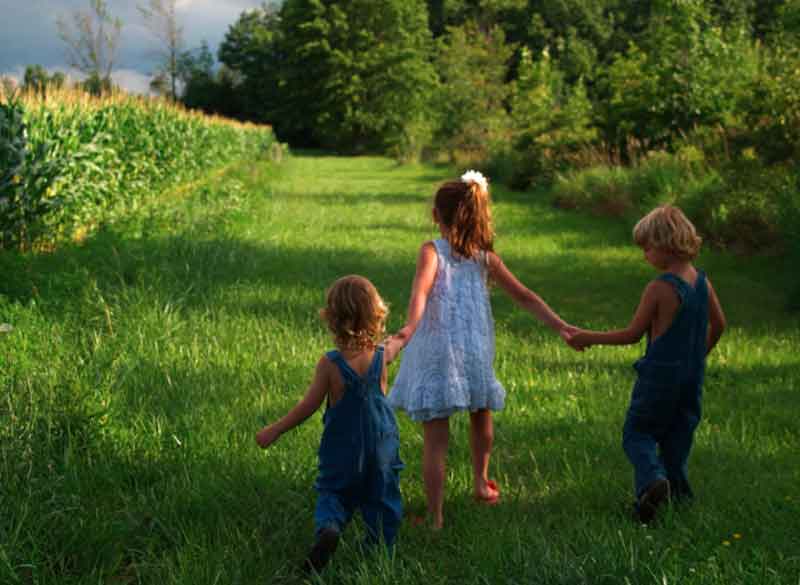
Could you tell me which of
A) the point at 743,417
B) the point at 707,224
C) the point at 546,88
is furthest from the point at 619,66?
the point at 743,417

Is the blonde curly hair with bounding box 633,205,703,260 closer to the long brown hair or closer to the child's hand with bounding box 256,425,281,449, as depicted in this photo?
the long brown hair

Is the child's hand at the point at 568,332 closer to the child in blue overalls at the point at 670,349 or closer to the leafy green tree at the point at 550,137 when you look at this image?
the child in blue overalls at the point at 670,349

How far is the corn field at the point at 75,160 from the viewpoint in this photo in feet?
30.2

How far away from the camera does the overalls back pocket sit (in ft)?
11.8

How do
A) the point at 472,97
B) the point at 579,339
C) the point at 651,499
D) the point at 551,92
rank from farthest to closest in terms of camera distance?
the point at 472,97
the point at 551,92
the point at 579,339
the point at 651,499

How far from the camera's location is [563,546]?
3.05m

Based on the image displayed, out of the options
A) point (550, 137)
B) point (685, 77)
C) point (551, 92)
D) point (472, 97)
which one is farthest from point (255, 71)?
point (685, 77)

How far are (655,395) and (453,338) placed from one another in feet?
2.75

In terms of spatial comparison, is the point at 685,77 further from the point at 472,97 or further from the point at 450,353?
the point at 472,97

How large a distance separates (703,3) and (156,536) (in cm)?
1656

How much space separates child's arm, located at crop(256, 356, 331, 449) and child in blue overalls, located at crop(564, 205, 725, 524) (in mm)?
1284

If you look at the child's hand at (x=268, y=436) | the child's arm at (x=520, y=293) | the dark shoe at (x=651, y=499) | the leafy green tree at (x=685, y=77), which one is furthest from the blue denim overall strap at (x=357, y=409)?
the leafy green tree at (x=685, y=77)

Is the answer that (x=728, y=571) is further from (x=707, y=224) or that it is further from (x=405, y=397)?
(x=707, y=224)

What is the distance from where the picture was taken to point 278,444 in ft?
14.1
